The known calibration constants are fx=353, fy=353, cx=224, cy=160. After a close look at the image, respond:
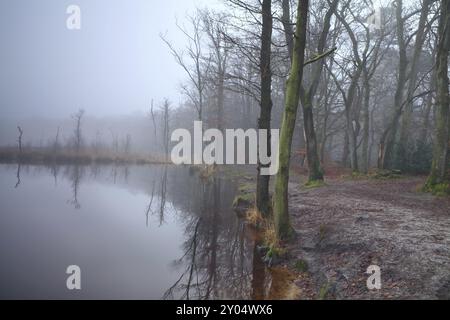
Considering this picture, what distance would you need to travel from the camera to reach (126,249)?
8.80 meters

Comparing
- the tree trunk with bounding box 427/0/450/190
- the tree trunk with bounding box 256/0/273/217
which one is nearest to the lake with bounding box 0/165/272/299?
the tree trunk with bounding box 256/0/273/217

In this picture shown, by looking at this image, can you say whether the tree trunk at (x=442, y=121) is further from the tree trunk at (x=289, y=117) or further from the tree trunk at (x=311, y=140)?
the tree trunk at (x=289, y=117)

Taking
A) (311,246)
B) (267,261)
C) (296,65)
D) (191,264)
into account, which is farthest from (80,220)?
(296,65)

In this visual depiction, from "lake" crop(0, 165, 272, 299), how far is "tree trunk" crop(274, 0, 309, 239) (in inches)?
42.1

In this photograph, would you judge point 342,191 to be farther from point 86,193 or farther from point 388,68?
point 388,68

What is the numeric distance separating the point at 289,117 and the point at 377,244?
3.08 m

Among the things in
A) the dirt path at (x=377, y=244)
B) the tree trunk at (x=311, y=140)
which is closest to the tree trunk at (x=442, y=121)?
the dirt path at (x=377, y=244)

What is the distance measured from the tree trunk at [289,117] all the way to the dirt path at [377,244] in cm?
63

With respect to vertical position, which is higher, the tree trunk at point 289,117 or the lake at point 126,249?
the tree trunk at point 289,117

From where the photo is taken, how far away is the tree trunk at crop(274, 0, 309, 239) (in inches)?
295

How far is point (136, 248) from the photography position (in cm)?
898

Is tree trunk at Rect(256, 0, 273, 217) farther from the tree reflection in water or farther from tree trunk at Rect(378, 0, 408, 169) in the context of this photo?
tree trunk at Rect(378, 0, 408, 169)

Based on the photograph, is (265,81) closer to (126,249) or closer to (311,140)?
(126,249)

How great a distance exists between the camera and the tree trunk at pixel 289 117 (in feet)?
24.6
